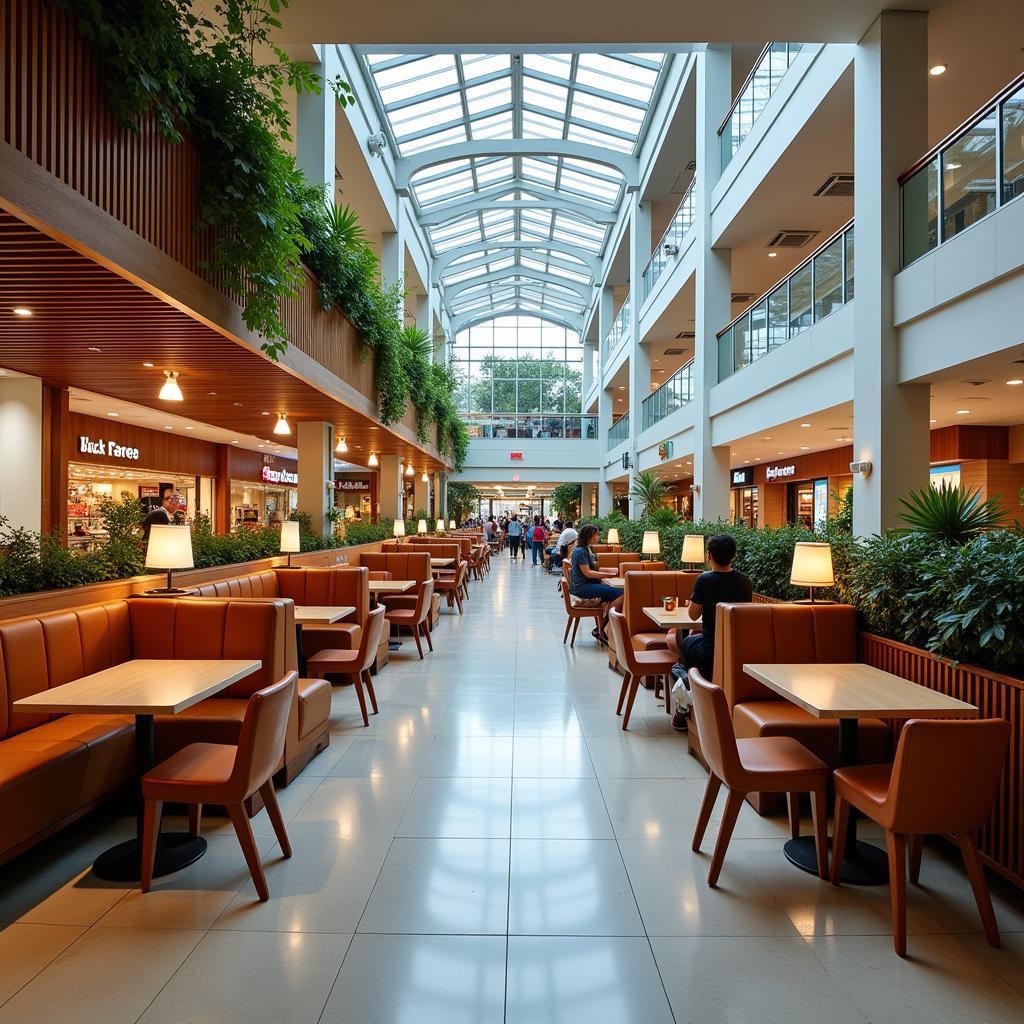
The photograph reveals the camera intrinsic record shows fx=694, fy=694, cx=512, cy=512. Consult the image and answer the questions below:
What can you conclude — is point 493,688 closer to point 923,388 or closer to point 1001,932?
point 1001,932

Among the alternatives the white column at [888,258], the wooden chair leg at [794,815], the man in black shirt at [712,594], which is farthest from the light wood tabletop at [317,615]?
the white column at [888,258]

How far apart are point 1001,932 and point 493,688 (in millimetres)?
4294

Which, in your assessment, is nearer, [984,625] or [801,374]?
[984,625]

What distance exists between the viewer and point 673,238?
14250mm

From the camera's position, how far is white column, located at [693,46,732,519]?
11680 millimetres

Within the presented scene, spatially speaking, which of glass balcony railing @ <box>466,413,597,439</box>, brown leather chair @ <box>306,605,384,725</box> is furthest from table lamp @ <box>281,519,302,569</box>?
glass balcony railing @ <box>466,413,597,439</box>

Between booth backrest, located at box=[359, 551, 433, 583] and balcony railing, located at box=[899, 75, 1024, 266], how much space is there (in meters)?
6.40

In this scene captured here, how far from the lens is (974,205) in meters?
5.23

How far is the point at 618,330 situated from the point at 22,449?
1712 centimetres

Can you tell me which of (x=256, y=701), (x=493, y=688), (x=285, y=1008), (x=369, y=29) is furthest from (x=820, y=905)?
(x=369, y=29)

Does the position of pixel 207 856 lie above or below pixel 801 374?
below

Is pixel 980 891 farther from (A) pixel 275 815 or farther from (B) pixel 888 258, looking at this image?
(B) pixel 888 258

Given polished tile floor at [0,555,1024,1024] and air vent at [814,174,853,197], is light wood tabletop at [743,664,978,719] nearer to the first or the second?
polished tile floor at [0,555,1024,1024]

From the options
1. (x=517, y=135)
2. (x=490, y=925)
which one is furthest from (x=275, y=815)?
(x=517, y=135)
